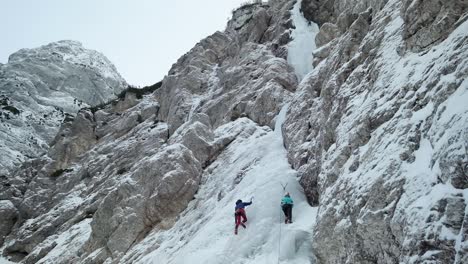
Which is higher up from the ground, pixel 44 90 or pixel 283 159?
pixel 44 90

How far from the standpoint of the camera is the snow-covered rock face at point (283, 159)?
10.4 m

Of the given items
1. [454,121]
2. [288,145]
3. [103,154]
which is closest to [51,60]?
[103,154]

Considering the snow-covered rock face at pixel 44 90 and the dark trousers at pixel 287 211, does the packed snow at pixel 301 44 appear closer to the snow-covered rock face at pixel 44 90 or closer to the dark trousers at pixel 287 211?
the dark trousers at pixel 287 211

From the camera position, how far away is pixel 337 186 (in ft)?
45.8

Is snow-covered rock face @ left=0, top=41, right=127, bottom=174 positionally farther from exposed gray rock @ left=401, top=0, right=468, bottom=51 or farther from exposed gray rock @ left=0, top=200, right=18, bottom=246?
exposed gray rock @ left=401, top=0, right=468, bottom=51

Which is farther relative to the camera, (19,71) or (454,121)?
(19,71)

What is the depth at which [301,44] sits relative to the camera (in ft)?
121

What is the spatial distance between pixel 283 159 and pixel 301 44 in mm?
17416

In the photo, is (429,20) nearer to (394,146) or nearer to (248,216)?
(394,146)

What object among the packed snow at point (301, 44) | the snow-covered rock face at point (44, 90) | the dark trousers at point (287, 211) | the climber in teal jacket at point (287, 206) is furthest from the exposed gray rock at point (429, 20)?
the snow-covered rock face at point (44, 90)

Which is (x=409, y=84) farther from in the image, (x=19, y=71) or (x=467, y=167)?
(x=19, y=71)

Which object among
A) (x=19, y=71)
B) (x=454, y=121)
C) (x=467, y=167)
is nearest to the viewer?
(x=467, y=167)

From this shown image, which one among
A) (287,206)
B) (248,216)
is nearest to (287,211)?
(287,206)

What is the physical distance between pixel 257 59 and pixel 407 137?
26.5 m
